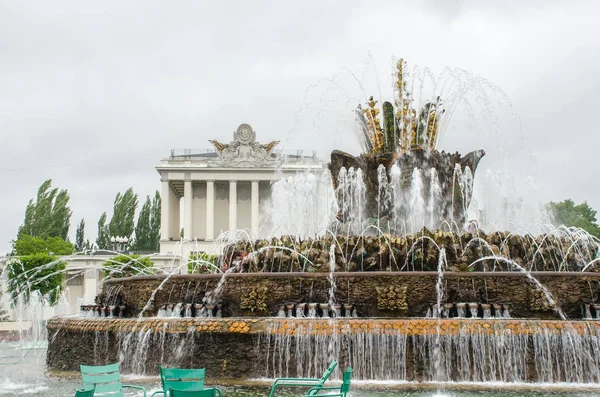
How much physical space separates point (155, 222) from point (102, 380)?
75155mm

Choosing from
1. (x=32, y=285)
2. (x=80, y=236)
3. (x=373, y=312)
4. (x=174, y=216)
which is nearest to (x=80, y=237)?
(x=80, y=236)

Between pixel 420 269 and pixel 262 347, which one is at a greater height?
pixel 420 269

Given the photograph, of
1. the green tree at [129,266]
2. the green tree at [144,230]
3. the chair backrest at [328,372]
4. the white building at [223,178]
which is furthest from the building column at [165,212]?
the chair backrest at [328,372]

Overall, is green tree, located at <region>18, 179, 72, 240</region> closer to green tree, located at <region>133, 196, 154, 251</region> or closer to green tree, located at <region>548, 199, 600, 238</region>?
green tree, located at <region>133, 196, 154, 251</region>

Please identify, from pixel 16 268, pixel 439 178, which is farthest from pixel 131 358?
pixel 16 268

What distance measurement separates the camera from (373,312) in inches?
481

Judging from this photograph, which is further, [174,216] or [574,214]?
[174,216]

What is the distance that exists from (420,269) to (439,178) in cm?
422

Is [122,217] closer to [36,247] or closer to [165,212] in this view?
[165,212]

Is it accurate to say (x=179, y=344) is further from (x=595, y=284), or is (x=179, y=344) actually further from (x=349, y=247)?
(x=595, y=284)

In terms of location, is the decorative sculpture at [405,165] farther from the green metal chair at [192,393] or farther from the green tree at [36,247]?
the green tree at [36,247]

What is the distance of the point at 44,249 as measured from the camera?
2375 inches

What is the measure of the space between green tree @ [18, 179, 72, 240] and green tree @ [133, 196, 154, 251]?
873 centimetres

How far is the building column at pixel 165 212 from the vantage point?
239 feet
